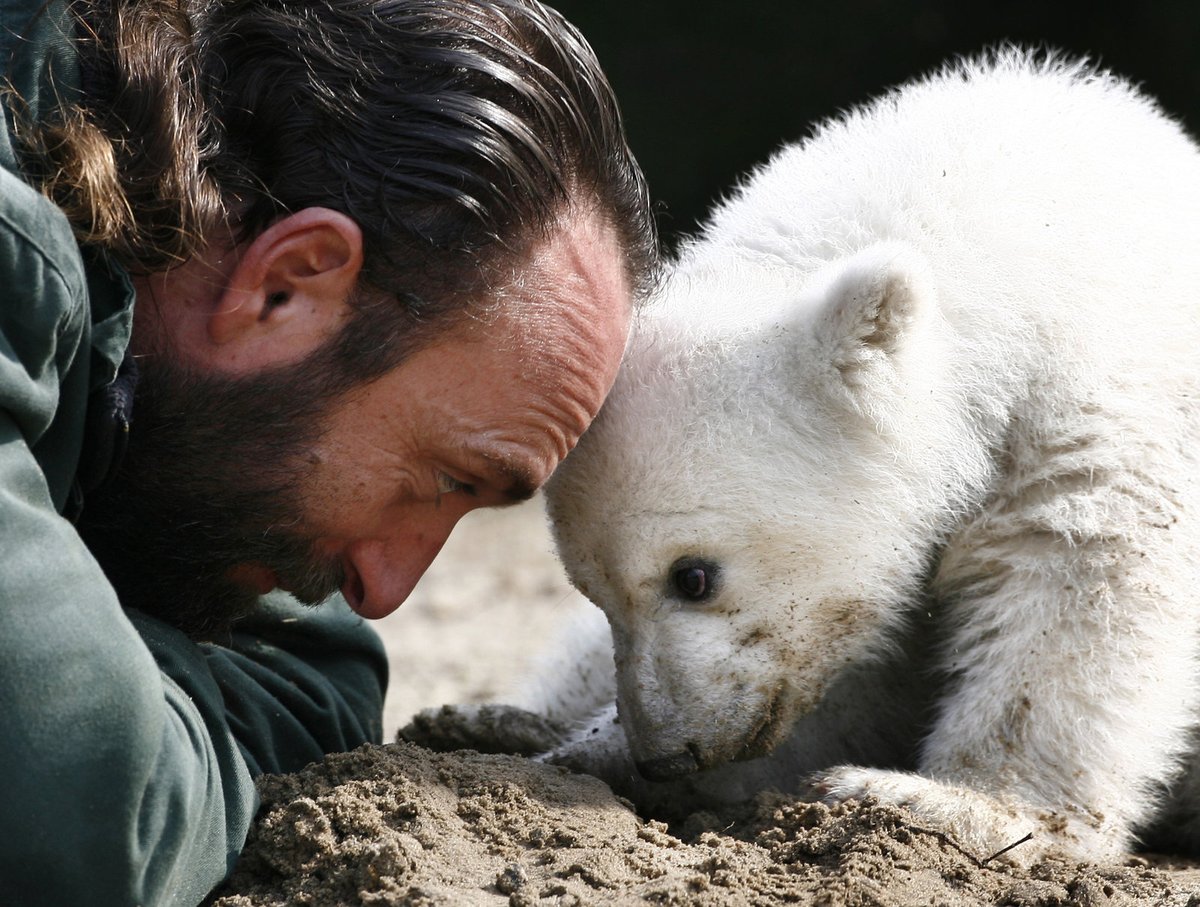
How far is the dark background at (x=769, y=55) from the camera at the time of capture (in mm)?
6660

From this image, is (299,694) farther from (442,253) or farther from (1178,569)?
(1178,569)

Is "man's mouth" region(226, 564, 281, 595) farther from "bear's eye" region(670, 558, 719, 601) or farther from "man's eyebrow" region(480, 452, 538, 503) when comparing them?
"bear's eye" region(670, 558, 719, 601)

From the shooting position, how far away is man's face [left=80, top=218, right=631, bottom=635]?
235 cm

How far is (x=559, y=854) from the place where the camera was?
221 centimetres

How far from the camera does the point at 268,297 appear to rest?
91.7 inches

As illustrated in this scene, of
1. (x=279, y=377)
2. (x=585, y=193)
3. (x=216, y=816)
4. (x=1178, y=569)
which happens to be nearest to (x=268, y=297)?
(x=279, y=377)

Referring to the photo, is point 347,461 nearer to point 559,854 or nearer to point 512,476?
point 512,476

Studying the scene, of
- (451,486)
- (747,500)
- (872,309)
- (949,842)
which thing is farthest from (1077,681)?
(451,486)

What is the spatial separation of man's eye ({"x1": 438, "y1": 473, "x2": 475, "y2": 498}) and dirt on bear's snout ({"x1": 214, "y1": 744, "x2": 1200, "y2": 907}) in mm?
461

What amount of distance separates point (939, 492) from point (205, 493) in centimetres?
152

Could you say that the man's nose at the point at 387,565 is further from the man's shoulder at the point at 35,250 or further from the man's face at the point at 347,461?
the man's shoulder at the point at 35,250

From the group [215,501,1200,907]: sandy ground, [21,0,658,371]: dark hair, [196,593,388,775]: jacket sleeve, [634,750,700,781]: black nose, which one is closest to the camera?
[215,501,1200,907]: sandy ground

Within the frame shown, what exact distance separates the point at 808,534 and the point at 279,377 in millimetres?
1185

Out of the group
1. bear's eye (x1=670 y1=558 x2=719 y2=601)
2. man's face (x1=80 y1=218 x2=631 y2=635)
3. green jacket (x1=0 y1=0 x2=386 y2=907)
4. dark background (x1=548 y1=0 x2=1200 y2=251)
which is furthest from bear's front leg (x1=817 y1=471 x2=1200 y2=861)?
dark background (x1=548 y1=0 x2=1200 y2=251)
